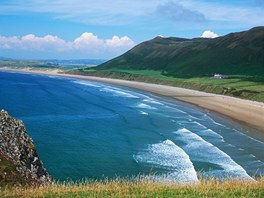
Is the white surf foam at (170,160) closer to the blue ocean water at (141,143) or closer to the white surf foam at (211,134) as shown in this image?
the blue ocean water at (141,143)

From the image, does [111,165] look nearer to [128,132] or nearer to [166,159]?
[166,159]

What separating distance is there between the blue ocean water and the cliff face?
38.7 feet

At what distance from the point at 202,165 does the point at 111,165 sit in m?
9.19

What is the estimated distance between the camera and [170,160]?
145ft

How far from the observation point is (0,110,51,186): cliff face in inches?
693

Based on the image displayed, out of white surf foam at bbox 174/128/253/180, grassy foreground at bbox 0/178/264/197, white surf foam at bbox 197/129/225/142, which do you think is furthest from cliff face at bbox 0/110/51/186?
white surf foam at bbox 197/129/225/142

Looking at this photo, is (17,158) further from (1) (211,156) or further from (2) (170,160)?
(1) (211,156)

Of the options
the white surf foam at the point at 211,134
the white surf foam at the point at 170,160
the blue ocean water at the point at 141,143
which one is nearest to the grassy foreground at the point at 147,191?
the blue ocean water at the point at 141,143

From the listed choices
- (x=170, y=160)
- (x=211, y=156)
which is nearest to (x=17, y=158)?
(x=170, y=160)

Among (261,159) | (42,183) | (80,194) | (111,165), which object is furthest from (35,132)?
(80,194)

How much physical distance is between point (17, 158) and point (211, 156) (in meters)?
31.0

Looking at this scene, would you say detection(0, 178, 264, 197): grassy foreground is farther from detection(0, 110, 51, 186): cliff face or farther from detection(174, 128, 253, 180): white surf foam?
detection(174, 128, 253, 180): white surf foam

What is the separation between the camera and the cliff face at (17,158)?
17609 millimetres

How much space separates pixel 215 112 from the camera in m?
89.8
